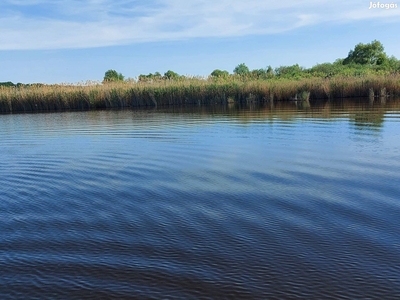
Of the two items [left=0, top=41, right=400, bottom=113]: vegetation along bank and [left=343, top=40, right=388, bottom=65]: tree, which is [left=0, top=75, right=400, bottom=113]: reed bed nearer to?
[left=0, top=41, right=400, bottom=113]: vegetation along bank

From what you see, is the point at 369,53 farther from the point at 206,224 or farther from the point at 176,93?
the point at 206,224

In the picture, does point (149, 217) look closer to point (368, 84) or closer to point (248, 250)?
point (248, 250)

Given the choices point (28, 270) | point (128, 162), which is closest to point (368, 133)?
point (128, 162)

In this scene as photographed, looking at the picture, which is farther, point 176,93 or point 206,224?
point 176,93

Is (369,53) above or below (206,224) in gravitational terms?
above

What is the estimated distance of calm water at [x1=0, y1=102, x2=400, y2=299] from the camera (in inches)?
111

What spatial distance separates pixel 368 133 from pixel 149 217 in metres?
6.82

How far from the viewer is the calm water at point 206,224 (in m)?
2.83

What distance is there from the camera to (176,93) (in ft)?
88.8

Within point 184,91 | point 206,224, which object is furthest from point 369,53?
point 206,224

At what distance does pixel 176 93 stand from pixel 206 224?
23696 millimetres

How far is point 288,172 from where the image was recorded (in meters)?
5.79

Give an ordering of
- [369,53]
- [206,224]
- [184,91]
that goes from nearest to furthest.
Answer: [206,224] < [184,91] < [369,53]

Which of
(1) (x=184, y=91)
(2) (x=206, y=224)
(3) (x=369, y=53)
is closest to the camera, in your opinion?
(2) (x=206, y=224)
